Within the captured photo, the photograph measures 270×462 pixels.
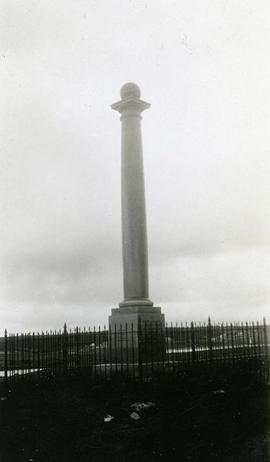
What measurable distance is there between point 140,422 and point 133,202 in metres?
6.24

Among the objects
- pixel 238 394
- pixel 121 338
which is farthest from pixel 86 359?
pixel 238 394

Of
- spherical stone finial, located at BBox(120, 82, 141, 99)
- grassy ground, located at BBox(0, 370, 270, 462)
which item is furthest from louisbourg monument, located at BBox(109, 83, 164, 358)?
grassy ground, located at BBox(0, 370, 270, 462)

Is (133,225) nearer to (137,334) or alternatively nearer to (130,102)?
(137,334)

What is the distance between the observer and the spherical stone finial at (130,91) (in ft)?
45.5

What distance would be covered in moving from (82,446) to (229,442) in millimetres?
2345

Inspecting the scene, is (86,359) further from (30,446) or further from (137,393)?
(30,446)

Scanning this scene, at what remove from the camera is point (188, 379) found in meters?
11.2

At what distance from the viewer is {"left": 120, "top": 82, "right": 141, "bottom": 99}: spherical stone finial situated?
13.9 m

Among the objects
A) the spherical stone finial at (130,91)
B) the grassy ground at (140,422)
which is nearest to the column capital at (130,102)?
the spherical stone finial at (130,91)

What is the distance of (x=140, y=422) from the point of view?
873 centimetres

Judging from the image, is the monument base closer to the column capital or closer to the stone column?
the stone column

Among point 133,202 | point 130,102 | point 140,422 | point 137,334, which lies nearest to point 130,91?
point 130,102

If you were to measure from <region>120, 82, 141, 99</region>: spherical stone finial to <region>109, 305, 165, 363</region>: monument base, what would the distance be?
591cm

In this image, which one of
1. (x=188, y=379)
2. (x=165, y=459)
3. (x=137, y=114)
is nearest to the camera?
(x=165, y=459)
